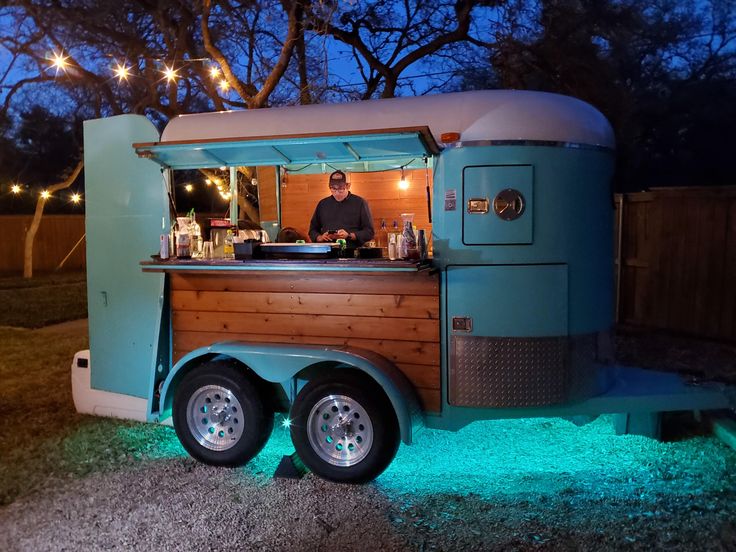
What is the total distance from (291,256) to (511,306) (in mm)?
1596

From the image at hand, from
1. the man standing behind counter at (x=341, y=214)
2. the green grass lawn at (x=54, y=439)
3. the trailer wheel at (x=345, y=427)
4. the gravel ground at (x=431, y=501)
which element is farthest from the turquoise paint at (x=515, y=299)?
the green grass lawn at (x=54, y=439)

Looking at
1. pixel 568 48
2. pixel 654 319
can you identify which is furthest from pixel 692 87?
pixel 654 319

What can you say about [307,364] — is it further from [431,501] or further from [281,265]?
[431,501]

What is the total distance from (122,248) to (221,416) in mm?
1674

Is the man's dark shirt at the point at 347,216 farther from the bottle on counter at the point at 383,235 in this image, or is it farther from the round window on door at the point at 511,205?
the round window on door at the point at 511,205

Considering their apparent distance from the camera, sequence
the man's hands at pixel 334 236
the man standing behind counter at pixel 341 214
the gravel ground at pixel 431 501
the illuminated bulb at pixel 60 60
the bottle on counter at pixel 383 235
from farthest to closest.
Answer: the illuminated bulb at pixel 60 60 → the bottle on counter at pixel 383 235 → the man standing behind counter at pixel 341 214 → the man's hands at pixel 334 236 → the gravel ground at pixel 431 501

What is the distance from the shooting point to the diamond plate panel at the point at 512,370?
454 centimetres

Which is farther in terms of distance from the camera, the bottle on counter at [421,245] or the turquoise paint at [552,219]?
the bottle on counter at [421,245]

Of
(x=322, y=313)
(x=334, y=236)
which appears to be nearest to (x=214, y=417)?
(x=322, y=313)

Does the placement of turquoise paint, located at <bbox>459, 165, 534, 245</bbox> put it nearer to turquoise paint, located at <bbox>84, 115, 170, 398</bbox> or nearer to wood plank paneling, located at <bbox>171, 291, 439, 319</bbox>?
wood plank paneling, located at <bbox>171, 291, 439, 319</bbox>

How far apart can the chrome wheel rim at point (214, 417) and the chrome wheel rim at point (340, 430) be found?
2.10 feet

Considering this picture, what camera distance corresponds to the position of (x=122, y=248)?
5633 mm

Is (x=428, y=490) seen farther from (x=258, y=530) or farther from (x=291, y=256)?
(x=291, y=256)

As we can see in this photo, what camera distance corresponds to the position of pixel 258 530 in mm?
4043
